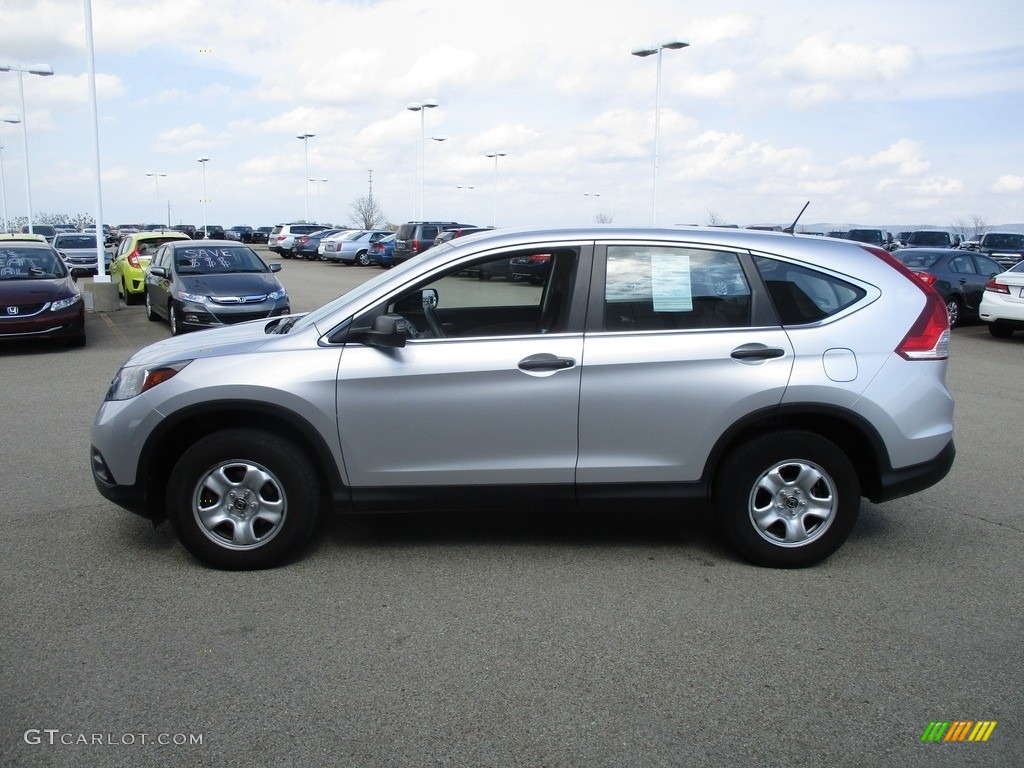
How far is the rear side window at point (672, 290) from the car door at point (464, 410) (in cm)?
24

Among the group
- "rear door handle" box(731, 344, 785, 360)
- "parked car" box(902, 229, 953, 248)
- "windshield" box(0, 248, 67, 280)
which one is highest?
"parked car" box(902, 229, 953, 248)

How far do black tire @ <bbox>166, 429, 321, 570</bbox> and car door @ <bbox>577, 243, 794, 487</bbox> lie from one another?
144cm

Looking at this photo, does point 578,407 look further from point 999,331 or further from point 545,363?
point 999,331

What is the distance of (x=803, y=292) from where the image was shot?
4.88 metres

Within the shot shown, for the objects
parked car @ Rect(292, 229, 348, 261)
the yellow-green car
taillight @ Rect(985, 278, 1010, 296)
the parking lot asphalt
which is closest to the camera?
the parking lot asphalt

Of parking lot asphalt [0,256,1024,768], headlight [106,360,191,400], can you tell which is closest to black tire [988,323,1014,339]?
parking lot asphalt [0,256,1024,768]

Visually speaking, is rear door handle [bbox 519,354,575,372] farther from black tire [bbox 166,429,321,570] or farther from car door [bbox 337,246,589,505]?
black tire [bbox 166,429,321,570]

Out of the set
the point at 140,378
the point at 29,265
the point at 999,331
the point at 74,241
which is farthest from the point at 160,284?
the point at 74,241

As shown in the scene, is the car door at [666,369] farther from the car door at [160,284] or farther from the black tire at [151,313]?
the black tire at [151,313]

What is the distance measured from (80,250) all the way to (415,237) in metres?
13.3

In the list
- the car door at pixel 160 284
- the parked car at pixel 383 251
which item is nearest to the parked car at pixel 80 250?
the parked car at pixel 383 251

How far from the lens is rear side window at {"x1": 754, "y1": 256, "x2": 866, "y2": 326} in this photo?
4832mm

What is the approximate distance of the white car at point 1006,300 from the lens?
51.1 feet

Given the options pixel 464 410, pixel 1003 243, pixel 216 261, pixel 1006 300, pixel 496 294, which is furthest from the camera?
pixel 1003 243
